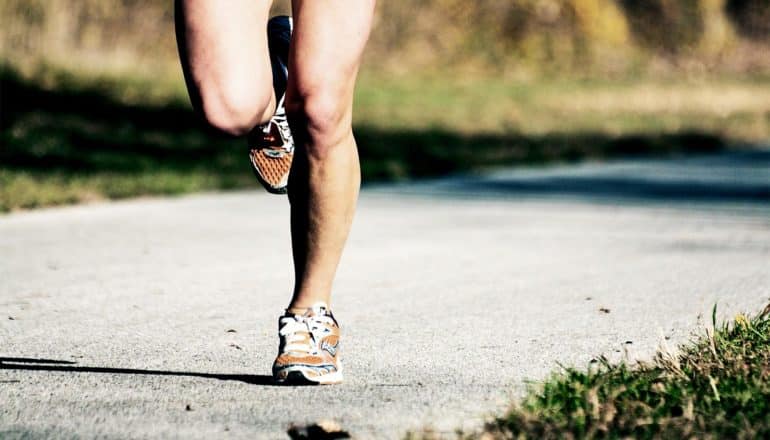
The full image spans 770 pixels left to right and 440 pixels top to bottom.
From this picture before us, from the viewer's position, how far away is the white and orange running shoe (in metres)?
3.42

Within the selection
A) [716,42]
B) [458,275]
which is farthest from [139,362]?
[716,42]

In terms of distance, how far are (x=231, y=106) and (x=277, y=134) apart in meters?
0.26

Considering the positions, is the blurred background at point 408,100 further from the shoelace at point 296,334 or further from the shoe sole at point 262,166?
the shoelace at point 296,334

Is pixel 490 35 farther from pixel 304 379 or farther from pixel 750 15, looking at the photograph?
pixel 304 379

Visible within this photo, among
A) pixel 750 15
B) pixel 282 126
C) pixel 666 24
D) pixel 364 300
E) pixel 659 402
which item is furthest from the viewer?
pixel 750 15

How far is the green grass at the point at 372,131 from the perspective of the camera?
9.37 m

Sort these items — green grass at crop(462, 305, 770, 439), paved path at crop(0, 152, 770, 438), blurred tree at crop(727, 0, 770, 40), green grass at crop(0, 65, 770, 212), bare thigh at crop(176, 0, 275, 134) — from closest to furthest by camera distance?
green grass at crop(462, 305, 770, 439), paved path at crop(0, 152, 770, 438), bare thigh at crop(176, 0, 275, 134), green grass at crop(0, 65, 770, 212), blurred tree at crop(727, 0, 770, 40)

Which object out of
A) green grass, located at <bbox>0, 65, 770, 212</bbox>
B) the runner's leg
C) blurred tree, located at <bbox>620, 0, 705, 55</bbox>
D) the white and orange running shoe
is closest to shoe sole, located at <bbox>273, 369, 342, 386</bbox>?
the white and orange running shoe

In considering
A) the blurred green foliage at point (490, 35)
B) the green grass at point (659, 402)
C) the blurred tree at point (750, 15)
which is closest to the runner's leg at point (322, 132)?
the green grass at point (659, 402)

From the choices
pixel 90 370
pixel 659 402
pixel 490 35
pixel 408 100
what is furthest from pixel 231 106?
pixel 490 35

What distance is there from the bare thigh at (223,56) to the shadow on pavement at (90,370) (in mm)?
629

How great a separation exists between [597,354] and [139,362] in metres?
1.25

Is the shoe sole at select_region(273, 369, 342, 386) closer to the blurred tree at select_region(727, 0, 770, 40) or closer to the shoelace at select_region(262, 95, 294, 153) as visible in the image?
the shoelace at select_region(262, 95, 294, 153)

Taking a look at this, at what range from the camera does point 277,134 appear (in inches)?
142
